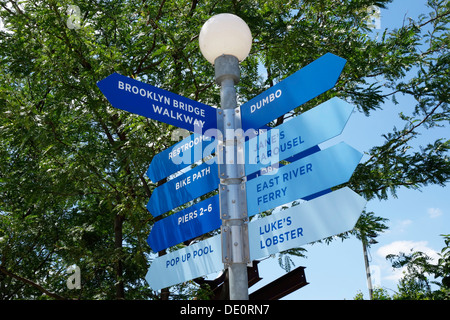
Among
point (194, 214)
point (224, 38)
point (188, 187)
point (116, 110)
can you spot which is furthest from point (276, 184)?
point (116, 110)

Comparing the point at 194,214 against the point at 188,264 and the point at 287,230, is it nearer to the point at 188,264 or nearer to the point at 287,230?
the point at 188,264

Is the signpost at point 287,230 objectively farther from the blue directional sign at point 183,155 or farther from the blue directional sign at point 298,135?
the blue directional sign at point 183,155

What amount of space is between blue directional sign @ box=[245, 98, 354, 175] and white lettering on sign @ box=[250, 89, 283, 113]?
234 millimetres

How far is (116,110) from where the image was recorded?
7523 millimetres

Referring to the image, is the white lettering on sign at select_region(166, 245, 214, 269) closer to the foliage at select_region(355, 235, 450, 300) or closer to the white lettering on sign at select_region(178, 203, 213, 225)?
the white lettering on sign at select_region(178, 203, 213, 225)

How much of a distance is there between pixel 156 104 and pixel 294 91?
1048 millimetres

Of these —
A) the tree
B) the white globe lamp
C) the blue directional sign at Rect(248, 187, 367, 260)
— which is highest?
the tree

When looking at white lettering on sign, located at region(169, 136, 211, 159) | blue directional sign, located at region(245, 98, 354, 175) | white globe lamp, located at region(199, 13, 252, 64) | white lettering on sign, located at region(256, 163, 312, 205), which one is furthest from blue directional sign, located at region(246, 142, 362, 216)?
white globe lamp, located at region(199, 13, 252, 64)

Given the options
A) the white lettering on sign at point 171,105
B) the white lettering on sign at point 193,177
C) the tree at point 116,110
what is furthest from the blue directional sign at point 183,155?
the tree at point 116,110

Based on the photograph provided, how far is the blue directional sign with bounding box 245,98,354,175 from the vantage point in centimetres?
320

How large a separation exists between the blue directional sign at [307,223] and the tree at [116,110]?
365cm

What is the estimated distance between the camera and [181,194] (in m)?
4.04

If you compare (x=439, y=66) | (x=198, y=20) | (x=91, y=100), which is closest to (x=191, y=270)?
(x=91, y=100)
